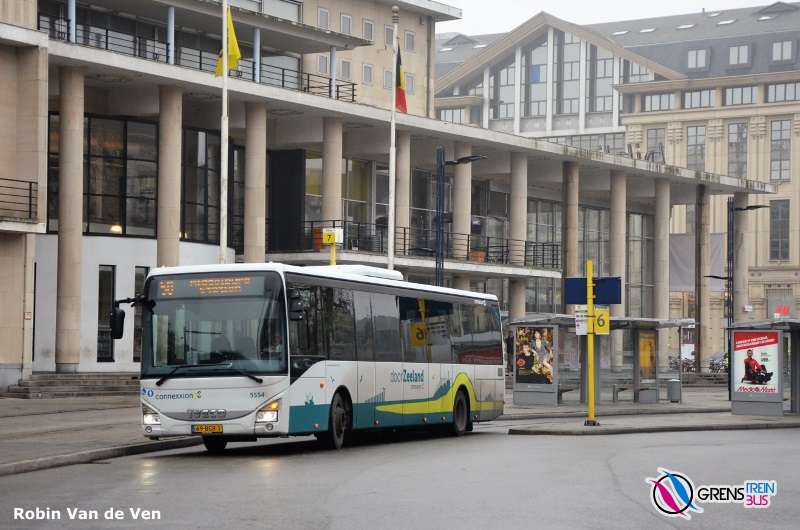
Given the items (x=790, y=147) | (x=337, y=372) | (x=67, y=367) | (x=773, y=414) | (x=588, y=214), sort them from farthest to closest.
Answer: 1. (x=790, y=147)
2. (x=588, y=214)
3. (x=67, y=367)
4. (x=773, y=414)
5. (x=337, y=372)

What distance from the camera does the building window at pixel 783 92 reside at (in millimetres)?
116000

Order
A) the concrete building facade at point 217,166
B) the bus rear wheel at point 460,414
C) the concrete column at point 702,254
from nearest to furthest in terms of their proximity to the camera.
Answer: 1. the bus rear wheel at point 460,414
2. the concrete building facade at point 217,166
3. the concrete column at point 702,254

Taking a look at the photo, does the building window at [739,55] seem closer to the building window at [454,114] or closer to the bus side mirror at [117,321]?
the building window at [454,114]

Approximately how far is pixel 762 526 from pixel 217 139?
125 feet

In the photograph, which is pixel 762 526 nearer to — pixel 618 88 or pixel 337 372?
pixel 337 372

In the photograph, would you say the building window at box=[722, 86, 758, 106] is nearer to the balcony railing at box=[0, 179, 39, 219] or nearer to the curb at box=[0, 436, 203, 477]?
the balcony railing at box=[0, 179, 39, 219]

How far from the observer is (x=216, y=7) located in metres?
48.2

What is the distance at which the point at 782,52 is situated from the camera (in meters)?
118

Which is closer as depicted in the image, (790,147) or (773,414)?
(773,414)

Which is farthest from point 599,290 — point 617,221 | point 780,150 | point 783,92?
point 783,92

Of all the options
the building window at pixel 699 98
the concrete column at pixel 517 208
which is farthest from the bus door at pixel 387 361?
the building window at pixel 699 98

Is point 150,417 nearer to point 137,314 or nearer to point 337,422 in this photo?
point 337,422

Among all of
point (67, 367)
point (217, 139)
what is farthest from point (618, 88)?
point (67, 367)

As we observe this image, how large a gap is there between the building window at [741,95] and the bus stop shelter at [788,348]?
81992 mm
